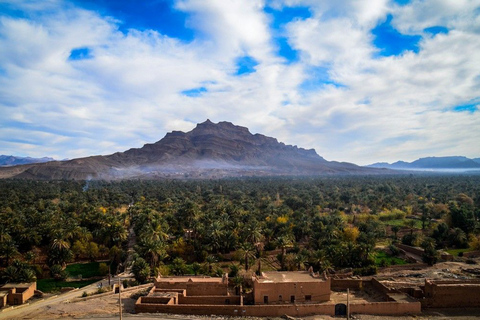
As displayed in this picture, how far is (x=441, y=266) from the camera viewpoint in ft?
124

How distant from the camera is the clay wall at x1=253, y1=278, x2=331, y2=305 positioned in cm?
2614

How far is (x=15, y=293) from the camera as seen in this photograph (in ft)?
96.1

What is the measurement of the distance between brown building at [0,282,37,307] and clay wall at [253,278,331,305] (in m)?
20.7

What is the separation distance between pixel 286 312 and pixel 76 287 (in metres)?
22.3

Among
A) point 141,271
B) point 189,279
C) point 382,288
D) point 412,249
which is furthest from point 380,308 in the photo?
point 412,249

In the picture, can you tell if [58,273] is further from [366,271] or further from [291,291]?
[366,271]

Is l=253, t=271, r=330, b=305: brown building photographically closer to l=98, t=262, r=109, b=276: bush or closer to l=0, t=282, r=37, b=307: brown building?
l=98, t=262, r=109, b=276: bush

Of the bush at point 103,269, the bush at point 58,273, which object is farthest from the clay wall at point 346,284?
the bush at point 58,273

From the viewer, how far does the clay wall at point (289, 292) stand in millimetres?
26141

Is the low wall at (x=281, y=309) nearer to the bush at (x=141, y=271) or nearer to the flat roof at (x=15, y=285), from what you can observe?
the bush at (x=141, y=271)

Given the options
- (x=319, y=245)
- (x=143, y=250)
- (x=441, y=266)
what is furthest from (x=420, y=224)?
(x=143, y=250)

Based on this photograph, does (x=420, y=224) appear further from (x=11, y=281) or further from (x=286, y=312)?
(x=11, y=281)

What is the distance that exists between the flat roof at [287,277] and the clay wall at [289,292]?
1.62 ft

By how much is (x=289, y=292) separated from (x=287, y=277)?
1.69m
